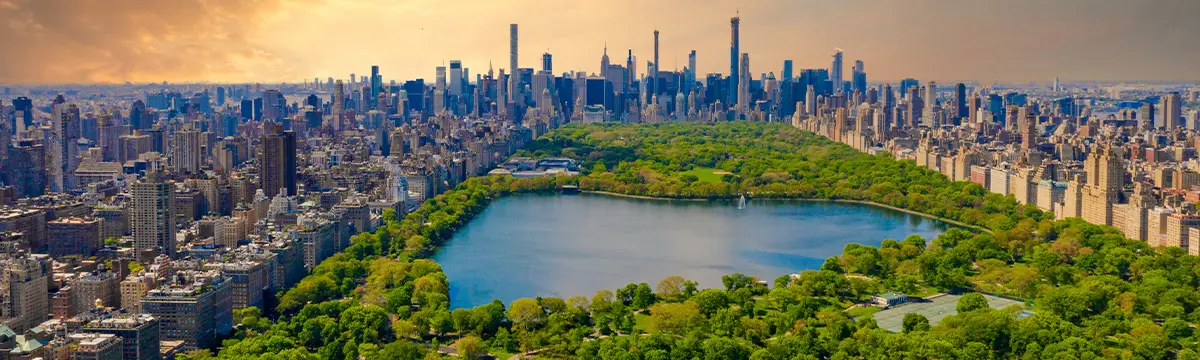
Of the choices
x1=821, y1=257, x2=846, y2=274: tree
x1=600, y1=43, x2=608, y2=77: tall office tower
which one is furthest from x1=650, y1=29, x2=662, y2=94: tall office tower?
x1=821, y1=257, x2=846, y2=274: tree

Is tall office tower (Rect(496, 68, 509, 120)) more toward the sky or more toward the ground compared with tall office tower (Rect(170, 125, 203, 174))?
more toward the sky

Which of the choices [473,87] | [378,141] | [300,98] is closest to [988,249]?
[378,141]

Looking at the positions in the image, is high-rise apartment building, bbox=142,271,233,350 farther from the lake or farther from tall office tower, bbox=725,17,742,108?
tall office tower, bbox=725,17,742,108

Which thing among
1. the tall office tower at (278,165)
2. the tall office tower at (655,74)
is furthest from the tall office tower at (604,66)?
the tall office tower at (278,165)

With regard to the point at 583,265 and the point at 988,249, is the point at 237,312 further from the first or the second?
the point at 988,249

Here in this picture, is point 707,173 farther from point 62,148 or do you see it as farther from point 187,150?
point 62,148

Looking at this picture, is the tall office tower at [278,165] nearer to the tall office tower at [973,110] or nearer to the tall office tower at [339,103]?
the tall office tower at [339,103]

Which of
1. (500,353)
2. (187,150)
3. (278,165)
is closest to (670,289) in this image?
(500,353)
